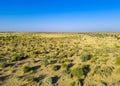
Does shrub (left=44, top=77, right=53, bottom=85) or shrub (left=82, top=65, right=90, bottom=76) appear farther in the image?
shrub (left=82, top=65, right=90, bottom=76)

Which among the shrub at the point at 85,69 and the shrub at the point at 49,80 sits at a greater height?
the shrub at the point at 85,69

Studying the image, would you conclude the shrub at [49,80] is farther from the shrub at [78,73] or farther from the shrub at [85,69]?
the shrub at [85,69]

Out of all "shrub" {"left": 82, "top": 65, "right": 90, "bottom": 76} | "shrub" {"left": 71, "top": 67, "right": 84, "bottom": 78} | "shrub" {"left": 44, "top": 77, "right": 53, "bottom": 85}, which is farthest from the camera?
"shrub" {"left": 82, "top": 65, "right": 90, "bottom": 76}

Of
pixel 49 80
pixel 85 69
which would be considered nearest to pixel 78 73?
pixel 85 69

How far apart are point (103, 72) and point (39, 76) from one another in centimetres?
466

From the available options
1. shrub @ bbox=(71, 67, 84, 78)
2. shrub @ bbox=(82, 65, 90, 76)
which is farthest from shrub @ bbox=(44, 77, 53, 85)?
shrub @ bbox=(82, 65, 90, 76)

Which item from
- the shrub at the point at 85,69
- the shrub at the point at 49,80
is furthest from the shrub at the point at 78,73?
the shrub at the point at 49,80

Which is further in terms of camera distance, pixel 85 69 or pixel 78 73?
pixel 85 69

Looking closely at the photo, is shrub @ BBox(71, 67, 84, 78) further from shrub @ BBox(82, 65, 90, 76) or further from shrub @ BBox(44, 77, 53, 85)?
shrub @ BBox(44, 77, 53, 85)

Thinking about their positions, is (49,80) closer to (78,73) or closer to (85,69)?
(78,73)

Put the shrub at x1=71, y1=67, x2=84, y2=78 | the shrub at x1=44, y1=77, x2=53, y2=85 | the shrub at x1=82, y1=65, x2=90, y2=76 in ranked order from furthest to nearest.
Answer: the shrub at x1=82, y1=65, x2=90, y2=76 < the shrub at x1=71, y1=67, x2=84, y2=78 < the shrub at x1=44, y1=77, x2=53, y2=85

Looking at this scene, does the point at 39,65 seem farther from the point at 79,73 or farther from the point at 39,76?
the point at 79,73

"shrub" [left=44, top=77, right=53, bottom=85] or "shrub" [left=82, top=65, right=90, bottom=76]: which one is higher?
"shrub" [left=82, top=65, right=90, bottom=76]

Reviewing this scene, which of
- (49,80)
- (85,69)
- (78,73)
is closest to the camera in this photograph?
(49,80)
